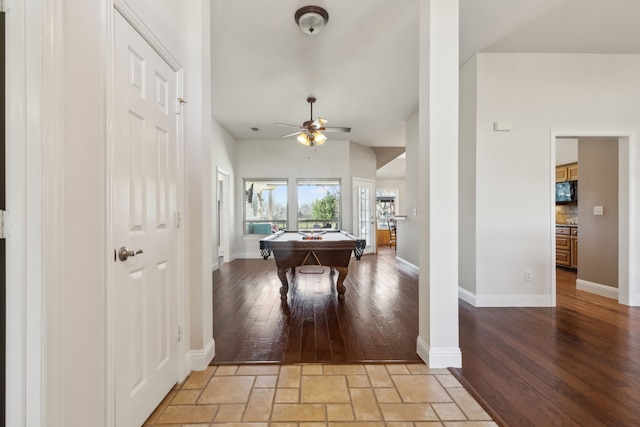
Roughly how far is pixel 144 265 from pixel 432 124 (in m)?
2.04

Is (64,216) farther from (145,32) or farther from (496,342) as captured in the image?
(496,342)

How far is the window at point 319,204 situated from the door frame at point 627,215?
445 centimetres

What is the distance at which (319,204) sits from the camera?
7109 millimetres

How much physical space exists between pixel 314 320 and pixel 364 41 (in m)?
3.05

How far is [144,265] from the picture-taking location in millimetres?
1457

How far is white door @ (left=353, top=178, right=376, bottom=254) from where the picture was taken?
23.6ft

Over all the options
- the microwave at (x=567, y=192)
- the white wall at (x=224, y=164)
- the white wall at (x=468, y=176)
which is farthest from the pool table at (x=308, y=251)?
the microwave at (x=567, y=192)

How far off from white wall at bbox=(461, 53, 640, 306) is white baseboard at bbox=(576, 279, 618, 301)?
43.2 inches

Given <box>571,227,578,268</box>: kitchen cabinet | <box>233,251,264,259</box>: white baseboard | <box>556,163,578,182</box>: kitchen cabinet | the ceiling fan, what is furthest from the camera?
<box>233,251,264,259</box>: white baseboard

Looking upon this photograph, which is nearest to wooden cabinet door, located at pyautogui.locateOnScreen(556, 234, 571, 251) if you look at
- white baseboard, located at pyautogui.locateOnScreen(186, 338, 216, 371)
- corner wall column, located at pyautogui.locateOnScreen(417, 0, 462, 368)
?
corner wall column, located at pyautogui.locateOnScreen(417, 0, 462, 368)

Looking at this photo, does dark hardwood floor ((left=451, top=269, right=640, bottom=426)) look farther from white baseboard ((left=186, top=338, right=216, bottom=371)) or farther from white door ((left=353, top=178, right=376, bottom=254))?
white door ((left=353, top=178, right=376, bottom=254))

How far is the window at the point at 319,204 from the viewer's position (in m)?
7.07

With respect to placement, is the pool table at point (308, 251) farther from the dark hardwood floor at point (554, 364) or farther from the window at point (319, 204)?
the window at point (319, 204)

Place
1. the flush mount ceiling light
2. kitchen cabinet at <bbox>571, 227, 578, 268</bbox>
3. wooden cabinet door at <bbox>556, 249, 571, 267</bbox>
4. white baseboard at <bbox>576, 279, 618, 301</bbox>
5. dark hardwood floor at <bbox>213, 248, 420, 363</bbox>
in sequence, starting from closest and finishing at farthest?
1. dark hardwood floor at <bbox>213, 248, 420, 363</bbox>
2. the flush mount ceiling light
3. white baseboard at <bbox>576, 279, 618, 301</bbox>
4. kitchen cabinet at <bbox>571, 227, 578, 268</bbox>
5. wooden cabinet door at <bbox>556, 249, 571, 267</bbox>
